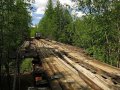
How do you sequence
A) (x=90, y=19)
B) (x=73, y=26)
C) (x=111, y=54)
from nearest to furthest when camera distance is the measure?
1. (x=90, y=19)
2. (x=111, y=54)
3. (x=73, y=26)

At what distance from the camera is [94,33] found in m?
29.2

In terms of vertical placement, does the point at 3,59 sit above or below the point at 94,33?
below

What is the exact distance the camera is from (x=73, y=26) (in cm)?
7294

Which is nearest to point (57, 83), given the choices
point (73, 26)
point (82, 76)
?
point (82, 76)

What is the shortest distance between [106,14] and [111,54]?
5.68 meters

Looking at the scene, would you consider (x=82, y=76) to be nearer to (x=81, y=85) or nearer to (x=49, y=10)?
(x=81, y=85)

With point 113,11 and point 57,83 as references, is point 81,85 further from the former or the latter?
point 113,11

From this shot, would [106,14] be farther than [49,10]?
No

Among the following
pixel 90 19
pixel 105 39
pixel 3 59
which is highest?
pixel 90 19

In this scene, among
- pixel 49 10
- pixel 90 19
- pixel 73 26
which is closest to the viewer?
pixel 90 19

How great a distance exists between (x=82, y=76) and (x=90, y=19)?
1795 centimetres

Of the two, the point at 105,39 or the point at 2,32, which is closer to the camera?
the point at 2,32

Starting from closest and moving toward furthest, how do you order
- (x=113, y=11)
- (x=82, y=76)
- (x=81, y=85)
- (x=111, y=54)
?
(x=81, y=85) < (x=82, y=76) < (x=113, y=11) < (x=111, y=54)

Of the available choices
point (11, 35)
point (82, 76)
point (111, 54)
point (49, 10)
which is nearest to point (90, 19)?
point (111, 54)
